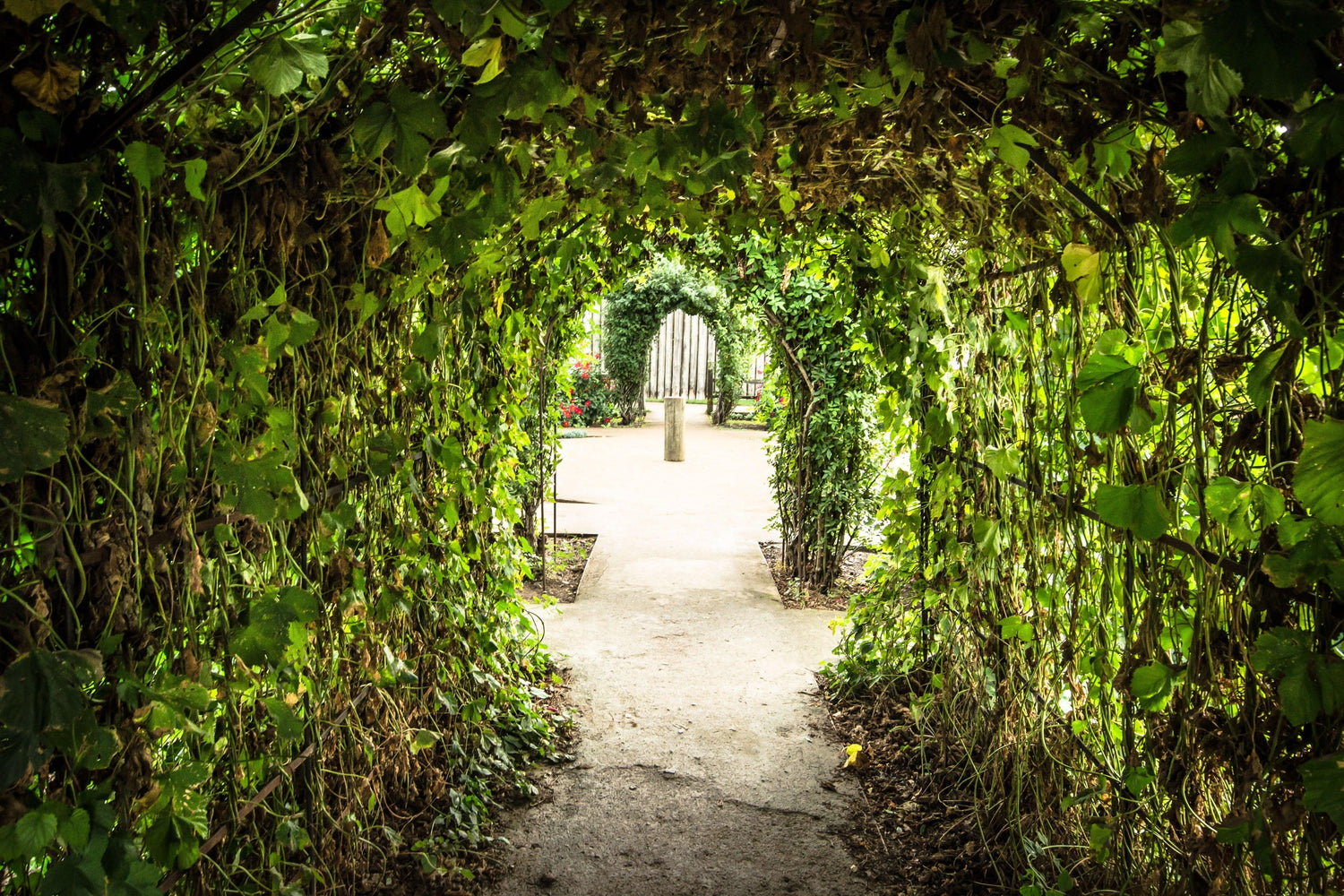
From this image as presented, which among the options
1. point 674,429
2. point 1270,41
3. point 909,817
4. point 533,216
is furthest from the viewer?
point 674,429

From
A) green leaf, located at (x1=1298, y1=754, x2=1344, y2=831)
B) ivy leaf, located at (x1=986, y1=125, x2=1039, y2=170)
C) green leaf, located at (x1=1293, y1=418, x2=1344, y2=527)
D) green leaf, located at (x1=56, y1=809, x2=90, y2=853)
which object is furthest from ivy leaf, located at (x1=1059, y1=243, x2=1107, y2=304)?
green leaf, located at (x1=56, y1=809, x2=90, y2=853)

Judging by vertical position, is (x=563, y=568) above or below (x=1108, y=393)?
below

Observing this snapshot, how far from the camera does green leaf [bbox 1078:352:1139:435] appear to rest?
1184 mm

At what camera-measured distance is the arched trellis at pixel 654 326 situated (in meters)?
13.6

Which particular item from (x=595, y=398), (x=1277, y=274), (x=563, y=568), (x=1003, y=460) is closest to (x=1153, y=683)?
(x=1277, y=274)

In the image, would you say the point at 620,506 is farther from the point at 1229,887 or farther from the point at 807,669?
the point at 1229,887

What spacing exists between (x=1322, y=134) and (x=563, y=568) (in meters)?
5.50

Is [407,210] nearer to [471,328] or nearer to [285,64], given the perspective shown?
[285,64]

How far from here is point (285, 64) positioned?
1.06 metres

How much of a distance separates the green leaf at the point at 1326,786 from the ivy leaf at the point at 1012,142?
3.43 feet

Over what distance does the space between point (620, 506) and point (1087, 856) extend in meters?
6.52

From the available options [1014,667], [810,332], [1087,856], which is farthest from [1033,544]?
[810,332]

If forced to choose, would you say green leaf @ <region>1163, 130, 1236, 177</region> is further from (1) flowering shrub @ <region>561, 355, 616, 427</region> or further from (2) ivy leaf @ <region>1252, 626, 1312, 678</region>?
(1) flowering shrub @ <region>561, 355, 616, 427</region>

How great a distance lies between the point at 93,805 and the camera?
1122 mm
